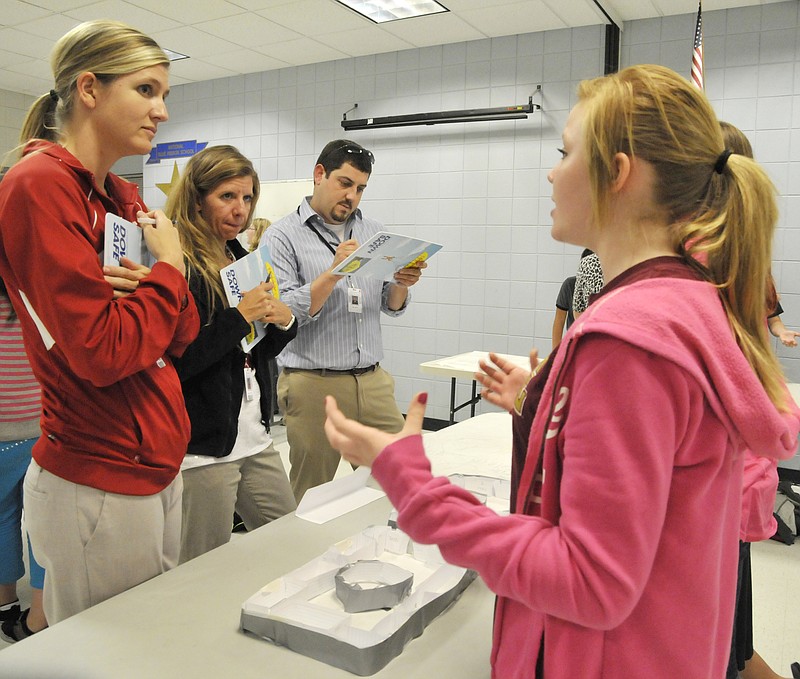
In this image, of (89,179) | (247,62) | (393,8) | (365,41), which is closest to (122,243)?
(89,179)

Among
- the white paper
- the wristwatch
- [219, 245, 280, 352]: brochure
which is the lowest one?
the white paper

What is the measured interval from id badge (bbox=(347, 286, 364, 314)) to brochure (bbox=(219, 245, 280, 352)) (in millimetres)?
764

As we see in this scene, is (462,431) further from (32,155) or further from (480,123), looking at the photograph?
(480,123)

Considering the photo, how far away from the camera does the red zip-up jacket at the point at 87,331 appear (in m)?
1.14

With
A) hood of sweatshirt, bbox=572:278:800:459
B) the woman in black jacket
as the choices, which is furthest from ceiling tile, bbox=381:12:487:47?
hood of sweatshirt, bbox=572:278:800:459

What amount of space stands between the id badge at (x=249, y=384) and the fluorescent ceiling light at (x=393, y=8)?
349 cm

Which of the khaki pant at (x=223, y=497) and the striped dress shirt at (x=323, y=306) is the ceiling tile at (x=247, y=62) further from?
the khaki pant at (x=223, y=497)

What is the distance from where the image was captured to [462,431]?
2.30 meters

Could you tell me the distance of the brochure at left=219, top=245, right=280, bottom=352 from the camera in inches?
72.4

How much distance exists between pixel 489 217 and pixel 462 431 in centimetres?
334

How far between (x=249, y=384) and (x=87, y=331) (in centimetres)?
85

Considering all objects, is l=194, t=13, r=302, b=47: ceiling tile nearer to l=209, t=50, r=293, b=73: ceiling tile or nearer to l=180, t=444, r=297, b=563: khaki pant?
l=209, t=50, r=293, b=73: ceiling tile

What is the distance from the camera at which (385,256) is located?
7.99 ft

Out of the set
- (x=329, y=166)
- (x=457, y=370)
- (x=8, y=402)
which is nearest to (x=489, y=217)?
(x=457, y=370)
